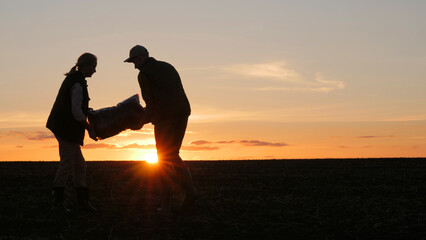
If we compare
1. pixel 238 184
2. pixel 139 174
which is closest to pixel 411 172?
pixel 238 184

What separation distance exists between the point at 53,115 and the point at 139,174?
5.70 metres

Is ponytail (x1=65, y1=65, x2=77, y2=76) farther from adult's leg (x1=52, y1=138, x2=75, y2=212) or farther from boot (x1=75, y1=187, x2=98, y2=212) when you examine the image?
boot (x1=75, y1=187, x2=98, y2=212)

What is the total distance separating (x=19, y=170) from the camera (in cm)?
1259

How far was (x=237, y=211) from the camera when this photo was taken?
6648 mm

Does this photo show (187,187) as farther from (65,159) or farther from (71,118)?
(71,118)

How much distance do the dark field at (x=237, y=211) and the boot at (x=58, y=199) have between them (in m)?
0.16

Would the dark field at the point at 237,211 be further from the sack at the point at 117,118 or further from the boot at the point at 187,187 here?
the sack at the point at 117,118

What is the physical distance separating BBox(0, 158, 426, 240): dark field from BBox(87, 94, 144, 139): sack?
1.04 m

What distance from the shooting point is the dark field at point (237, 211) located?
211 inches

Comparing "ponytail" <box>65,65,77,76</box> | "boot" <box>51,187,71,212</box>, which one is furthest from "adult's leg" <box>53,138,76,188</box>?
"ponytail" <box>65,65,77,76</box>

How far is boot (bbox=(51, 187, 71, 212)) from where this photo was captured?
21.1ft

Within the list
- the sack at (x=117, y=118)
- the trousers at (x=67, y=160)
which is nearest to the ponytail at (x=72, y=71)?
the sack at (x=117, y=118)

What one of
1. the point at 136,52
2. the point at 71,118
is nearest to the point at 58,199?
the point at 71,118

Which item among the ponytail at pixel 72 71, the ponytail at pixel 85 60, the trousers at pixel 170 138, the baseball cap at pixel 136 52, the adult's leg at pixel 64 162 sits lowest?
the adult's leg at pixel 64 162
